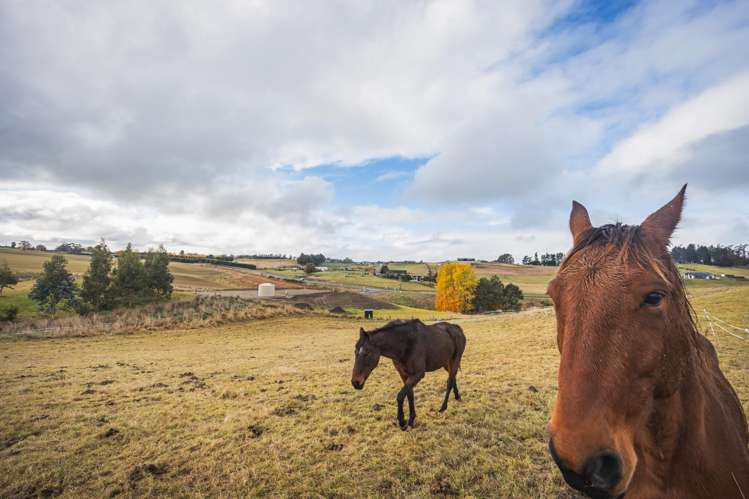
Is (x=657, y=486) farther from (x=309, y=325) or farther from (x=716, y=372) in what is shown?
(x=309, y=325)

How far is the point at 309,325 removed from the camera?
30781mm

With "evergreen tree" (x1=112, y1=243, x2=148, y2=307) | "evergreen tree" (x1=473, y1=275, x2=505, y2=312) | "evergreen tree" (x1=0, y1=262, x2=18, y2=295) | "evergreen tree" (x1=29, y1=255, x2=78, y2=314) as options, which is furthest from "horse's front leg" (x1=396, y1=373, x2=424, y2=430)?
"evergreen tree" (x1=473, y1=275, x2=505, y2=312)

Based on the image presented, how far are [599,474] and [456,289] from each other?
206ft

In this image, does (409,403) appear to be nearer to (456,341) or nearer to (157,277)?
(456,341)

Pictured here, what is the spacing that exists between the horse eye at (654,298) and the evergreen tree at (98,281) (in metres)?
46.4

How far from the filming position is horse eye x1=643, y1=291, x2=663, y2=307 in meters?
1.80

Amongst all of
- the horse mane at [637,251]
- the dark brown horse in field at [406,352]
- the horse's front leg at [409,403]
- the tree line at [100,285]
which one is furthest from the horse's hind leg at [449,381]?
the tree line at [100,285]

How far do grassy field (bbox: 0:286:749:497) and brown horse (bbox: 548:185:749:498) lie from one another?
3.65 metres

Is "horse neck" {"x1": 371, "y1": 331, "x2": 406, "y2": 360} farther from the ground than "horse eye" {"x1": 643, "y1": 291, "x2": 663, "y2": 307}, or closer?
closer

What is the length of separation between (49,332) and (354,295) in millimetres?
41562

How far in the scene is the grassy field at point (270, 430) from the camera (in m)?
5.20

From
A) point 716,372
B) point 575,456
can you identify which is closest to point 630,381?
point 575,456

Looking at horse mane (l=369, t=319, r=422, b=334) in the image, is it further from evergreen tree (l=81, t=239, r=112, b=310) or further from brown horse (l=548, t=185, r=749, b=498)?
evergreen tree (l=81, t=239, r=112, b=310)

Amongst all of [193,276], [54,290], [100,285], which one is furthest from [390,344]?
[193,276]
